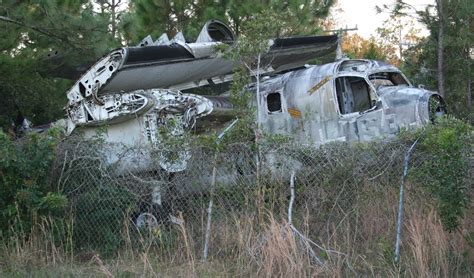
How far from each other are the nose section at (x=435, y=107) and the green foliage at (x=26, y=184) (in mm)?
6035

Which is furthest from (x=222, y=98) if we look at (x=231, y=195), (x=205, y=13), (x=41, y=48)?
(x=205, y=13)

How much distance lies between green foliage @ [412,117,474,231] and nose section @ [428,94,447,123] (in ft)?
11.7

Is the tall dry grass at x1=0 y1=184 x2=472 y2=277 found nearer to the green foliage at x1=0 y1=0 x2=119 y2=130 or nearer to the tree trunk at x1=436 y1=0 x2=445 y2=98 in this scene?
the green foliage at x1=0 y1=0 x2=119 y2=130

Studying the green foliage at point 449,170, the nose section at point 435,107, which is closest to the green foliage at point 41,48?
the nose section at point 435,107

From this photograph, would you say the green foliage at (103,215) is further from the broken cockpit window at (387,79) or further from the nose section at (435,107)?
the broken cockpit window at (387,79)

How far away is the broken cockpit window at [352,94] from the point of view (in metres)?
11.0

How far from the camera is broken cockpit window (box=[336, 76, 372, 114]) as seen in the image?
11000 millimetres

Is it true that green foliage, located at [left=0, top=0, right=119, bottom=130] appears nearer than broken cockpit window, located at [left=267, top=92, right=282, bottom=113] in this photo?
Yes

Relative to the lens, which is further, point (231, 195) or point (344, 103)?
point (344, 103)

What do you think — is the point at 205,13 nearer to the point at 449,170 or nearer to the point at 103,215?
the point at 103,215

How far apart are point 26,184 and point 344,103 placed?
6.07 metres

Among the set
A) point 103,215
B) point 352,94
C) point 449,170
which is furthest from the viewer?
point 352,94

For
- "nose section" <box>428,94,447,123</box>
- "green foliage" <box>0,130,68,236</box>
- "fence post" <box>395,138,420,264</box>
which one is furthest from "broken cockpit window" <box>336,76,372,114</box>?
"green foliage" <box>0,130,68,236</box>

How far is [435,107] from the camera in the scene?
991cm
